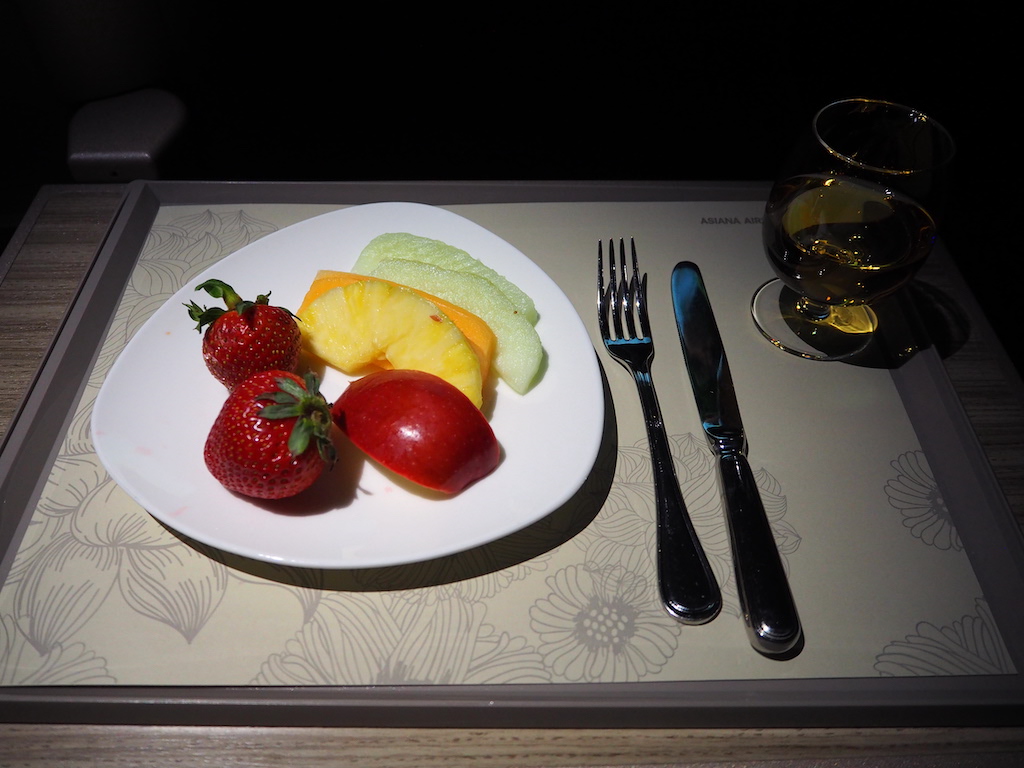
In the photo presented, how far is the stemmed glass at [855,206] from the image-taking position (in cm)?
95

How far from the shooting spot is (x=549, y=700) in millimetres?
742

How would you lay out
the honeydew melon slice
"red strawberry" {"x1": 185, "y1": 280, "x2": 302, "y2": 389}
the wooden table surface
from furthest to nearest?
the honeydew melon slice < "red strawberry" {"x1": 185, "y1": 280, "x2": 302, "y2": 389} < the wooden table surface

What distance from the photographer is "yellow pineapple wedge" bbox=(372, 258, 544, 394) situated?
93 centimetres

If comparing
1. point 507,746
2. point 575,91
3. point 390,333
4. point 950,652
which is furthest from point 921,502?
point 575,91

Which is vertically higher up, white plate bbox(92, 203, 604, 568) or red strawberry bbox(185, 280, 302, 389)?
red strawberry bbox(185, 280, 302, 389)

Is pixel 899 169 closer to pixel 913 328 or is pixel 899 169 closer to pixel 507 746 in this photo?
pixel 913 328

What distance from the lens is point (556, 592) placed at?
82 cm

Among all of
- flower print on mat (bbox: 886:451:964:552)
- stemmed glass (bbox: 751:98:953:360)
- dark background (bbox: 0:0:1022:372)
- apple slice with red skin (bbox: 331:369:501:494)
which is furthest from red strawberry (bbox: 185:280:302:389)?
dark background (bbox: 0:0:1022:372)

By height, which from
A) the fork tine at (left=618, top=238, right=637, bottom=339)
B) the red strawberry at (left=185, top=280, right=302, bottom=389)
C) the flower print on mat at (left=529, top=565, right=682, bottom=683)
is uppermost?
the red strawberry at (left=185, top=280, right=302, bottom=389)

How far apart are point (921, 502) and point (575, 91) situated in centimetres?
148

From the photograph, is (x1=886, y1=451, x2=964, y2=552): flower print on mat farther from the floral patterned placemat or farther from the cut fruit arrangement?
the cut fruit arrangement

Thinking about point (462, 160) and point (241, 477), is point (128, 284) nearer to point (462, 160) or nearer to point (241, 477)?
point (241, 477)

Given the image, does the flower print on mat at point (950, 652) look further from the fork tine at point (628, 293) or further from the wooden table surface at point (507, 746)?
the fork tine at point (628, 293)

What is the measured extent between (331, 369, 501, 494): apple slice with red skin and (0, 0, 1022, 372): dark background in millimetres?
1152
